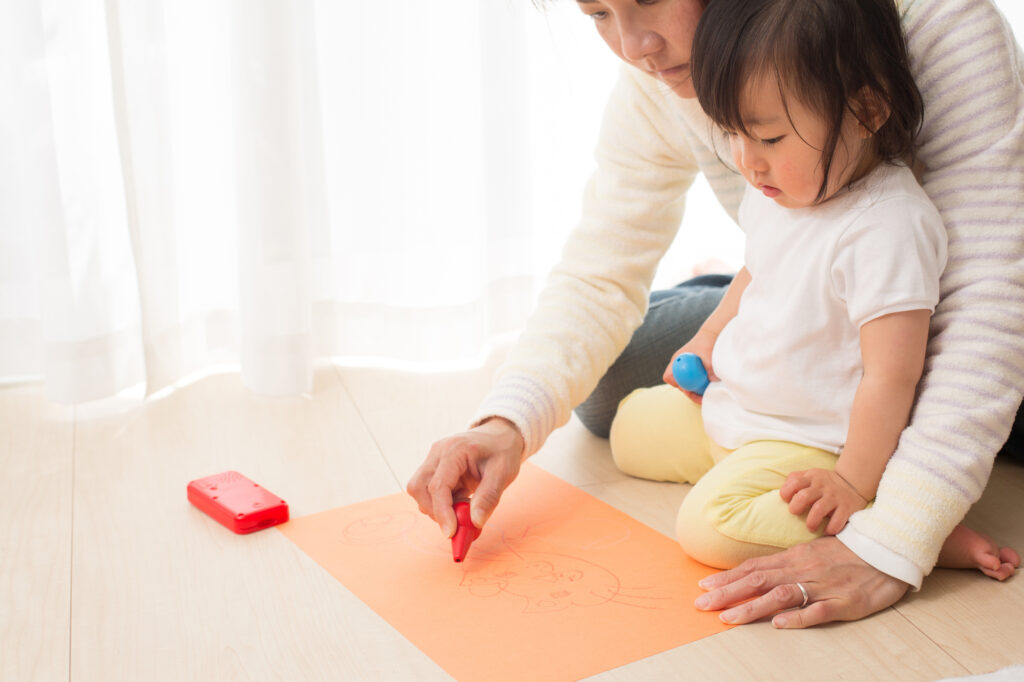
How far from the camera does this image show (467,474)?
2.80 ft

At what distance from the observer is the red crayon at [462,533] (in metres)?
0.82

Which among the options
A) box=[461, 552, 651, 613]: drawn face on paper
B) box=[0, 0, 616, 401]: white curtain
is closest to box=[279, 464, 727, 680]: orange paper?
box=[461, 552, 651, 613]: drawn face on paper

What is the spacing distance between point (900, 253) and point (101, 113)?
94 cm

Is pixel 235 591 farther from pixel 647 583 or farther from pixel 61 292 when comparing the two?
pixel 61 292

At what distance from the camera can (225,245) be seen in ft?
4.48

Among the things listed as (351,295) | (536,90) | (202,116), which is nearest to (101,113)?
(202,116)

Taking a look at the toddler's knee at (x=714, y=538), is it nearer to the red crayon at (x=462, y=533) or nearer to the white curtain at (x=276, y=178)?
the red crayon at (x=462, y=533)

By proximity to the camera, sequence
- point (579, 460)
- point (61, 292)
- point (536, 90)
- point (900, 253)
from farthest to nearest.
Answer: point (536, 90)
point (61, 292)
point (579, 460)
point (900, 253)

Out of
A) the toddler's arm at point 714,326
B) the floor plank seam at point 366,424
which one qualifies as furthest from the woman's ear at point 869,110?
the floor plank seam at point 366,424

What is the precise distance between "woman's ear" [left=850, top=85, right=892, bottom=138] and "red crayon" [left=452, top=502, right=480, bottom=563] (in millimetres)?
430

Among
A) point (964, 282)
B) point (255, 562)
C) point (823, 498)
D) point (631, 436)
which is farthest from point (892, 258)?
point (255, 562)

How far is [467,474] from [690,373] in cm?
25

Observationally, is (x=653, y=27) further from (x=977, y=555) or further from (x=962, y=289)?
(x=977, y=555)

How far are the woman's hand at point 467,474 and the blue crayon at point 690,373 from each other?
0.18 metres
